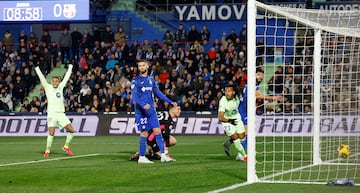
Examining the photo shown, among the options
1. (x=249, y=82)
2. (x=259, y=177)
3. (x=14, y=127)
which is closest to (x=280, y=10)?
(x=249, y=82)

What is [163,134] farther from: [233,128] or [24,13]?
[24,13]

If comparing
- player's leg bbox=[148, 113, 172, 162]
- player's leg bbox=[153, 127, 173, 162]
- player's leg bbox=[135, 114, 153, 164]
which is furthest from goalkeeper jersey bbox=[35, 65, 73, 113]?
player's leg bbox=[153, 127, 173, 162]

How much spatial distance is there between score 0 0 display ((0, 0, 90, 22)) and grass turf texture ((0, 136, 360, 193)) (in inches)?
383

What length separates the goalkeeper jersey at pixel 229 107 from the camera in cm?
1867

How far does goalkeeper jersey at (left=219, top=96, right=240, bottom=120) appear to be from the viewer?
18672mm

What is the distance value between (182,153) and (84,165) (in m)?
4.16

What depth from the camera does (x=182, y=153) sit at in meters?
21.0

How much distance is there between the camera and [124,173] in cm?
1534

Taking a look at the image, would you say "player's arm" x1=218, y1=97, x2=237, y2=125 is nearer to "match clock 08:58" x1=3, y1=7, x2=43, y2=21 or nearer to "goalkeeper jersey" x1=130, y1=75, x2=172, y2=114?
"goalkeeper jersey" x1=130, y1=75, x2=172, y2=114

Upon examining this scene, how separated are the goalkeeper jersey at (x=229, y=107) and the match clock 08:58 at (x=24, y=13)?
1514 centimetres

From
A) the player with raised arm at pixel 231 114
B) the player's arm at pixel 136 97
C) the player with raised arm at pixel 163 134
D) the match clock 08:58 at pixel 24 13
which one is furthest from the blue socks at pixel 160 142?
the match clock 08:58 at pixel 24 13

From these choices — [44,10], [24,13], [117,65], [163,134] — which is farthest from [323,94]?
[117,65]

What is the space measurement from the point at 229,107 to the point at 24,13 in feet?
51.0

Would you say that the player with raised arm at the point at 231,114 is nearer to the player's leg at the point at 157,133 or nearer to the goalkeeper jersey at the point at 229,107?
the goalkeeper jersey at the point at 229,107
